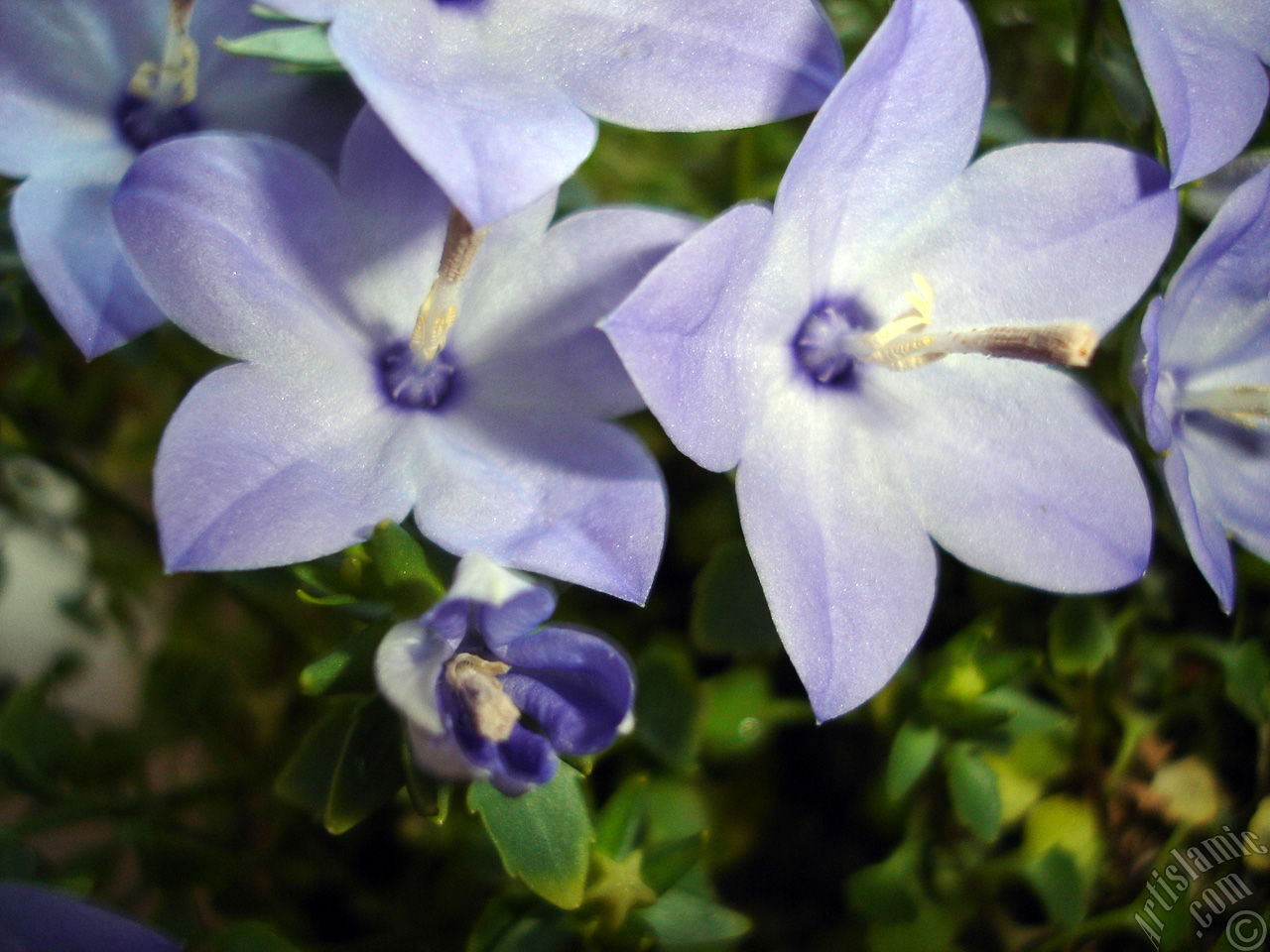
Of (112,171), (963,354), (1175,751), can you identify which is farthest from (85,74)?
(1175,751)

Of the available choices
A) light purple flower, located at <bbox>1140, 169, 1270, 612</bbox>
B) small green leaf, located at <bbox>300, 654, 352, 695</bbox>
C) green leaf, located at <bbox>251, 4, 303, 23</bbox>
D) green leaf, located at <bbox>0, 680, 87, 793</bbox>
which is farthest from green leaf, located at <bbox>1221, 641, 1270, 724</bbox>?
green leaf, located at <bbox>0, 680, 87, 793</bbox>

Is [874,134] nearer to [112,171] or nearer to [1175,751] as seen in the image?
[112,171]

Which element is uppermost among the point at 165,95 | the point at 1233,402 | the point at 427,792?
the point at 165,95

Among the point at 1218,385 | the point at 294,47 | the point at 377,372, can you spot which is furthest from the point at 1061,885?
the point at 294,47

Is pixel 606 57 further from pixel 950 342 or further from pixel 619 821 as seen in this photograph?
pixel 619 821

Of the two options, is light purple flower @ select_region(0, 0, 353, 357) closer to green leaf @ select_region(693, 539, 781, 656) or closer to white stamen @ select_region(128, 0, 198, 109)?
white stamen @ select_region(128, 0, 198, 109)

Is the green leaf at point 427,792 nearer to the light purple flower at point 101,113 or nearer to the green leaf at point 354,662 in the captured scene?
the green leaf at point 354,662
